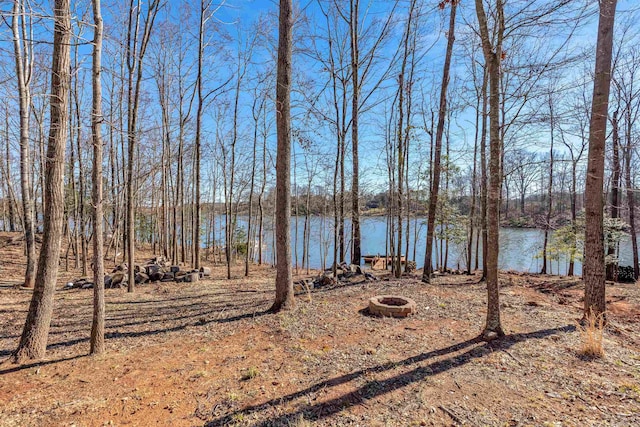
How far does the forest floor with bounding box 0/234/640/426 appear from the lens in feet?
7.48

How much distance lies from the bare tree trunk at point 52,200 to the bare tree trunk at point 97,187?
258 millimetres

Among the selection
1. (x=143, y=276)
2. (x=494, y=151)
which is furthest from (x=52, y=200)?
(x=143, y=276)

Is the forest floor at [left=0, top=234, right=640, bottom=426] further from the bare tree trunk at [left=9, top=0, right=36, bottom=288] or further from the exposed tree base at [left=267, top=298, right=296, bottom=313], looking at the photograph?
the bare tree trunk at [left=9, top=0, right=36, bottom=288]

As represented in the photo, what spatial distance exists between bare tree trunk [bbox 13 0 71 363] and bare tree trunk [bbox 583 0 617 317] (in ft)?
23.3

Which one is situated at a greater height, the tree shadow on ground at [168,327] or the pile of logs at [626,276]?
the tree shadow on ground at [168,327]

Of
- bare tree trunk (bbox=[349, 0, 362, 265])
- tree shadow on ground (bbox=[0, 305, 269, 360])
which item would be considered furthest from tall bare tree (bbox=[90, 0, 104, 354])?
bare tree trunk (bbox=[349, 0, 362, 265])

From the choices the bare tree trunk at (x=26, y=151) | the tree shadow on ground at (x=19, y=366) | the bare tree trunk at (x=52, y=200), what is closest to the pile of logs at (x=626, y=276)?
the tree shadow on ground at (x=19, y=366)

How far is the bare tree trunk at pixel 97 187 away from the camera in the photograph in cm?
330

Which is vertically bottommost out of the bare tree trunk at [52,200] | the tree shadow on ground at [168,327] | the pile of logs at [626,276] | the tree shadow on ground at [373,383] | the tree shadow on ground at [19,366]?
the pile of logs at [626,276]

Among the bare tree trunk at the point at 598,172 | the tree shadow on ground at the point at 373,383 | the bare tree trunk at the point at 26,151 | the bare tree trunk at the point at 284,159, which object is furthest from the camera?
the bare tree trunk at the point at 26,151

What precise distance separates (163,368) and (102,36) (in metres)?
3.85

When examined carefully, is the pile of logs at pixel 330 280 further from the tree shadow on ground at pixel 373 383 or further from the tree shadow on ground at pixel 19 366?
the tree shadow on ground at pixel 19 366

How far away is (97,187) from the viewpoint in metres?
3.40

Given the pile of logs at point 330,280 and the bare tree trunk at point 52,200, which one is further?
the pile of logs at point 330,280
